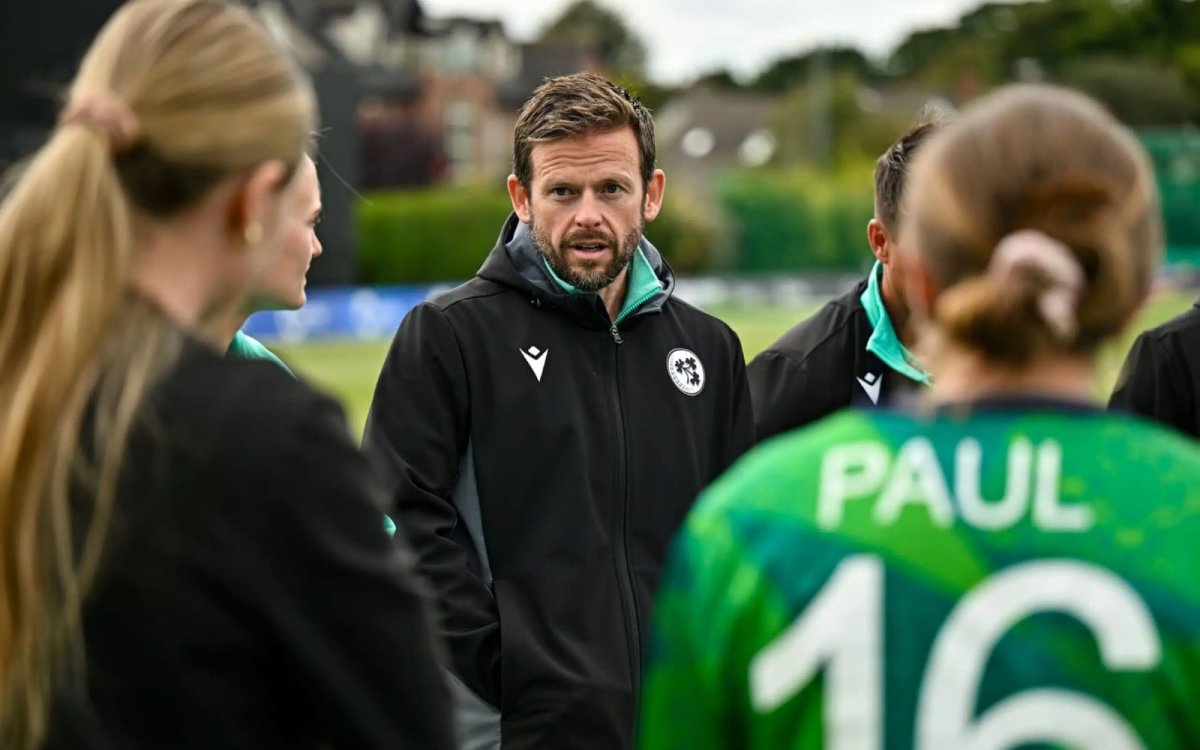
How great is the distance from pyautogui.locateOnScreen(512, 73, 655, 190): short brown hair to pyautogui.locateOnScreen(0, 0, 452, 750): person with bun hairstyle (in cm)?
238

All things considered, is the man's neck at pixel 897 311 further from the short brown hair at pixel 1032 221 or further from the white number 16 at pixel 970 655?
the white number 16 at pixel 970 655

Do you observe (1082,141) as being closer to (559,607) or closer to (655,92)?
(559,607)

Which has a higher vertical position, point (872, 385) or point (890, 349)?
point (890, 349)

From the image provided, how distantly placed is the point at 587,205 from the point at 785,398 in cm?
81

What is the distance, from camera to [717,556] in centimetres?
198

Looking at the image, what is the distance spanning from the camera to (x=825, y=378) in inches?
180

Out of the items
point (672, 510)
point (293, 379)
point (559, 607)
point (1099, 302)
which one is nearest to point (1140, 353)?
point (672, 510)

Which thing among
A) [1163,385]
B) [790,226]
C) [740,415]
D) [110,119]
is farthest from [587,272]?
[790,226]

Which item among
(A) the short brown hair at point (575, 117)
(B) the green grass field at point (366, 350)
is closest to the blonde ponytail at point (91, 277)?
(A) the short brown hair at point (575, 117)

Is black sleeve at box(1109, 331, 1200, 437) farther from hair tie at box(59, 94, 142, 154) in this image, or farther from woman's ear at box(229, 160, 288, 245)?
hair tie at box(59, 94, 142, 154)

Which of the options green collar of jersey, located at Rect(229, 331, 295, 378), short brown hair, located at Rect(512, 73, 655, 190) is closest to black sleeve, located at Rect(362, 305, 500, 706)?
green collar of jersey, located at Rect(229, 331, 295, 378)

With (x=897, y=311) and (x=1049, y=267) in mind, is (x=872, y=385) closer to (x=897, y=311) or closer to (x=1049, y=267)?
(x=897, y=311)

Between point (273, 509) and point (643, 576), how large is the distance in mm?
2231

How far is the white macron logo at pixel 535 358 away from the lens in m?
4.16
